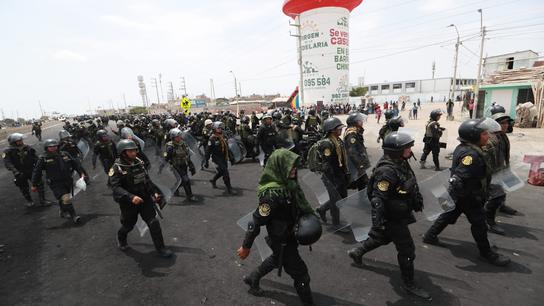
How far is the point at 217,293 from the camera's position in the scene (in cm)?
347

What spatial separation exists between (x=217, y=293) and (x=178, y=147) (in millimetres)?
4098

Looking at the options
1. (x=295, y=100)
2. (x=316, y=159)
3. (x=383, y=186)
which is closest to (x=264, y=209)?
(x=383, y=186)

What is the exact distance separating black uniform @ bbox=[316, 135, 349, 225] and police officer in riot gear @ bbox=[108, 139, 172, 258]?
262 cm

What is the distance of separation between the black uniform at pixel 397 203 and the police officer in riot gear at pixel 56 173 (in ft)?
19.2

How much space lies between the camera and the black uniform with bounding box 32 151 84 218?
19.0 feet

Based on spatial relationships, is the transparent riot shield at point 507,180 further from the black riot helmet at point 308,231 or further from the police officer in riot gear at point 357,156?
the black riot helmet at point 308,231

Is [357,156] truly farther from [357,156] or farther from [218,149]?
[218,149]

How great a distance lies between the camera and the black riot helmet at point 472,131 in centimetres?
359

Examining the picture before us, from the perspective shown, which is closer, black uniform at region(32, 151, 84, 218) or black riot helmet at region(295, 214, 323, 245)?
black riot helmet at region(295, 214, 323, 245)

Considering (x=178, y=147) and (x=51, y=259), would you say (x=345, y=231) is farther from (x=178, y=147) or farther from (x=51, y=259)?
(x=51, y=259)

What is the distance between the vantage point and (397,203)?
119 inches

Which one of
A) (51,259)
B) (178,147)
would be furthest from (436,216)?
(51,259)

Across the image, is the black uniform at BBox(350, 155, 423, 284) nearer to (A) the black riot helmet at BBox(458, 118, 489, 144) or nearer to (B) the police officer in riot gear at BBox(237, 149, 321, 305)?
(B) the police officer in riot gear at BBox(237, 149, 321, 305)

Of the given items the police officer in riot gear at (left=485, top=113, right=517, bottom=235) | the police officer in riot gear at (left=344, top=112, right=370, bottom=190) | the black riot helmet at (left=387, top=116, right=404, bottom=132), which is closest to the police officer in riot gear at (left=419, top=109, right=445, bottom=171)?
the black riot helmet at (left=387, top=116, right=404, bottom=132)
